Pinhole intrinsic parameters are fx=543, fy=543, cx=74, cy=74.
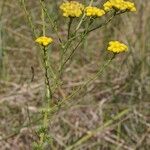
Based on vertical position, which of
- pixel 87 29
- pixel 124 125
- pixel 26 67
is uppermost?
pixel 87 29

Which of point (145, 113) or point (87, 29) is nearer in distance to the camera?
point (87, 29)

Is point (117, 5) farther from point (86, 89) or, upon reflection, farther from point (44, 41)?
point (86, 89)

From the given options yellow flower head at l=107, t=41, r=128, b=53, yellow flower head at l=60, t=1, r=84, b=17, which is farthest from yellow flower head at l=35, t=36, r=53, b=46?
yellow flower head at l=107, t=41, r=128, b=53

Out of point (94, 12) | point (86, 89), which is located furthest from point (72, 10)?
point (86, 89)

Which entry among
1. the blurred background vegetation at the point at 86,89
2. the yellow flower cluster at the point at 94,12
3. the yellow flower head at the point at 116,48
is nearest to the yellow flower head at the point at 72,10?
the yellow flower cluster at the point at 94,12

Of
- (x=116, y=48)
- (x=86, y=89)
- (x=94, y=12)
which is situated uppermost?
(x=94, y=12)

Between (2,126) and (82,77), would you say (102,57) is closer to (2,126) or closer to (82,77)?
(82,77)

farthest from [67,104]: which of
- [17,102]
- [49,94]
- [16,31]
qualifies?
[49,94]

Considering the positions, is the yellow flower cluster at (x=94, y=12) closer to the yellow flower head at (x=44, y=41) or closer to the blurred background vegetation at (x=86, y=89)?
the yellow flower head at (x=44, y=41)

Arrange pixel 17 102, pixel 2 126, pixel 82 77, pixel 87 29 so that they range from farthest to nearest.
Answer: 1. pixel 82 77
2. pixel 17 102
3. pixel 2 126
4. pixel 87 29

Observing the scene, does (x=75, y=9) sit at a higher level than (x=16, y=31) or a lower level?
higher
